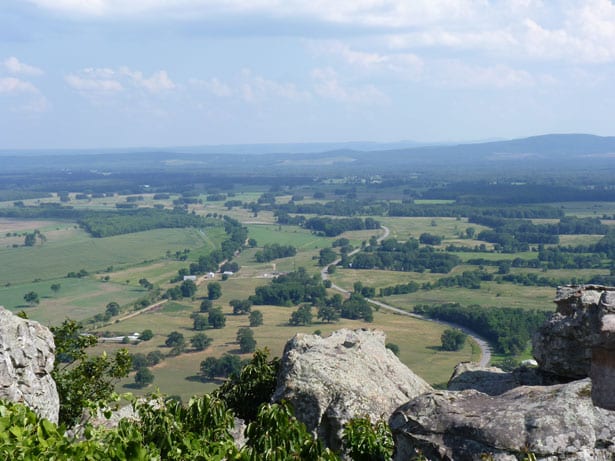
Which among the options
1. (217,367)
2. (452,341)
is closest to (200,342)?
(217,367)

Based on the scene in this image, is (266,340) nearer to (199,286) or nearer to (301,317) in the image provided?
(301,317)

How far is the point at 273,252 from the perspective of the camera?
14562cm

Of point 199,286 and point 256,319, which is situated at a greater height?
point 256,319

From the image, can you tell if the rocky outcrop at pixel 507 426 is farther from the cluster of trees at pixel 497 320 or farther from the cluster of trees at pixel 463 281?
the cluster of trees at pixel 463 281

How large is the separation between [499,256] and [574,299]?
132m

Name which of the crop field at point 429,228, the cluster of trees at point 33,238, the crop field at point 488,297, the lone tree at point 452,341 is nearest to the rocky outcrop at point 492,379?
the lone tree at point 452,341

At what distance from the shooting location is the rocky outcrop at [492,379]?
15945 mm

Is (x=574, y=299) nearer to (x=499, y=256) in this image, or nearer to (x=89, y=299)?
(x=89, y=299)

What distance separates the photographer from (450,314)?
299 feet

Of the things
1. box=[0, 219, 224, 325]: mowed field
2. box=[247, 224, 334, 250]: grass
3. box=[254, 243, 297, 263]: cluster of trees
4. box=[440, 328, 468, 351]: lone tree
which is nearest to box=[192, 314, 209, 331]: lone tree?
box=[0, 219, 224, 325]: mowed field

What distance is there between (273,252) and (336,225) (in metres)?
44.0

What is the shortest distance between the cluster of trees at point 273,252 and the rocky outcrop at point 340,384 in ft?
399

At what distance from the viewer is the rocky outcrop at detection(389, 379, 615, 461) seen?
9.77 meters

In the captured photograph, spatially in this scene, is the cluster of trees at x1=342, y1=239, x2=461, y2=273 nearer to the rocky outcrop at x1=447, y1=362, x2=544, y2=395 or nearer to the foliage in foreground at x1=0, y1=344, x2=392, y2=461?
the rocky outcrop at x1=447, y1=362, x2=544, y2=395
